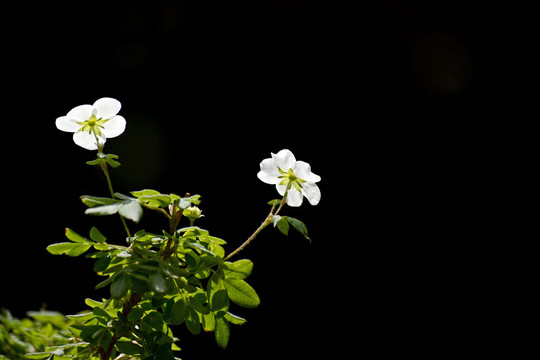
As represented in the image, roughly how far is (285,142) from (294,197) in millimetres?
2103

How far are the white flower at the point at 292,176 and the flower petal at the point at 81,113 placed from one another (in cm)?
28

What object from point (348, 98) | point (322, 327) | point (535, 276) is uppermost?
point (348, 98)

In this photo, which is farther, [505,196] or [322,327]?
[505,196]

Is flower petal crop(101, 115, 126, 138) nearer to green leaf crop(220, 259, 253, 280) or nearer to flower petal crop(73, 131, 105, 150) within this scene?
flower petal crop(73, 131, 105, 150)

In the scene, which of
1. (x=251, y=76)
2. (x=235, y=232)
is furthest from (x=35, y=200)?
(x=251, y=76)

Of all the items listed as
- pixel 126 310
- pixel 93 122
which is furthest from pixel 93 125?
pixel 126 310

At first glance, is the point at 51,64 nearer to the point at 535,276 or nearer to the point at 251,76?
the point at 251,76

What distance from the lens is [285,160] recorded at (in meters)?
0.78

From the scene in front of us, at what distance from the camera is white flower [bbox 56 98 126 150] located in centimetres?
80

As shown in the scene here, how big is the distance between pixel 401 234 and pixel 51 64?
2.12m

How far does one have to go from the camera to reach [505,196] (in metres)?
2.96

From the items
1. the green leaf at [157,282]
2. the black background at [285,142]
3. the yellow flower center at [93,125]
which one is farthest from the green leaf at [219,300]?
the black background at [285,142]

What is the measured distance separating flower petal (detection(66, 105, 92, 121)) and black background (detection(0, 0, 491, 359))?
6.16 ft

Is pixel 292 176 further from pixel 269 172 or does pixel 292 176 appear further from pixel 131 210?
pixel 131 210
